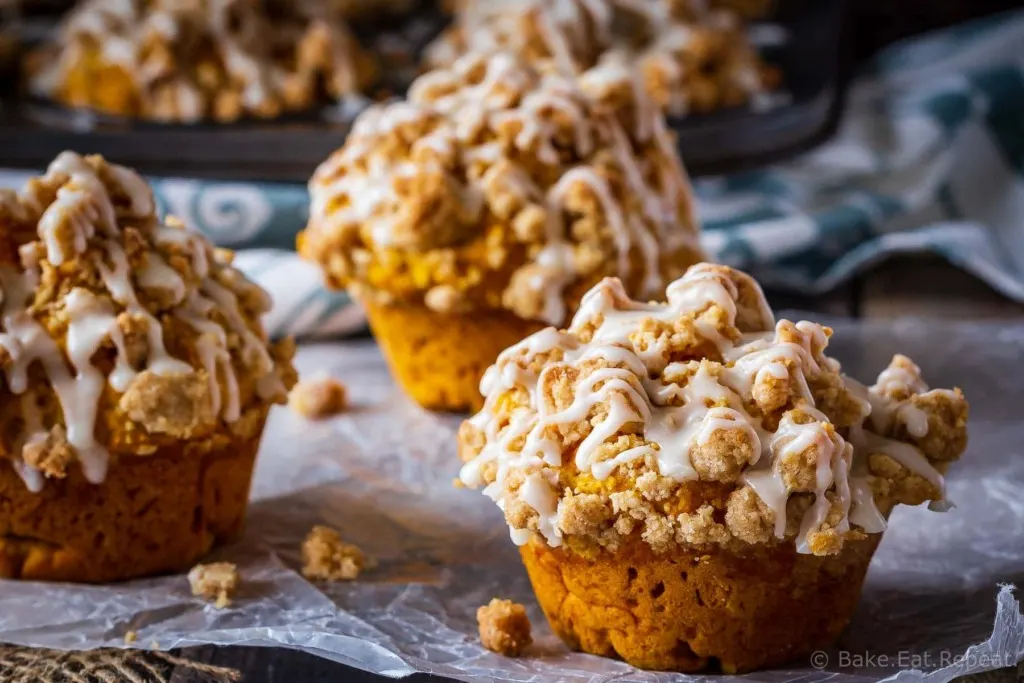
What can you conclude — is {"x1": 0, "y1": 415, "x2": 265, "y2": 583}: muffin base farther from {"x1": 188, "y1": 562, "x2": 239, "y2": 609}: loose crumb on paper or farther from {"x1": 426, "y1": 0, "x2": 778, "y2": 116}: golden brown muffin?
{"x1": 426, "y1": 0, "x2": 778, "y2": 116}: golden brown muffin

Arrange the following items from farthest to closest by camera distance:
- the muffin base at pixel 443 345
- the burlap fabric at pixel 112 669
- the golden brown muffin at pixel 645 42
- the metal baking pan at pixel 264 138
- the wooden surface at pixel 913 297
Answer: the golden brown muffin at pixel 645 42 → the metal baking pan at pixel 264 138 → the wooden surface at pixel 913 297 → the muffin base at pixel 443 345 → the burlap fabric at pixel 112 669

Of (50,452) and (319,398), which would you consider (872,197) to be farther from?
(50,452)

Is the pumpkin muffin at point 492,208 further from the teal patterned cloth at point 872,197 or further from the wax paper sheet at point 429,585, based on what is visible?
the teal patterned cloth at point 872,197

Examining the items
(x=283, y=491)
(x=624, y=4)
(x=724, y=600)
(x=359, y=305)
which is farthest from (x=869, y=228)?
(x=724, y=600)

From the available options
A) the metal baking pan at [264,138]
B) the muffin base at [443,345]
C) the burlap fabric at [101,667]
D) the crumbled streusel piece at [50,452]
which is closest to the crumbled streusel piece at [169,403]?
the crumbled streusel piece at [50,452]

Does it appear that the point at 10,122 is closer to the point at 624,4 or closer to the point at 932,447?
the point at 624,4

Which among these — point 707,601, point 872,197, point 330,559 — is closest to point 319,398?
point 330,559

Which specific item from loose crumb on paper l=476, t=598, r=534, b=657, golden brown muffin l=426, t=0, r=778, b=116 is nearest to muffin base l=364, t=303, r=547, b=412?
loose crumb on paper l=476, t=598, r=534, b=657
